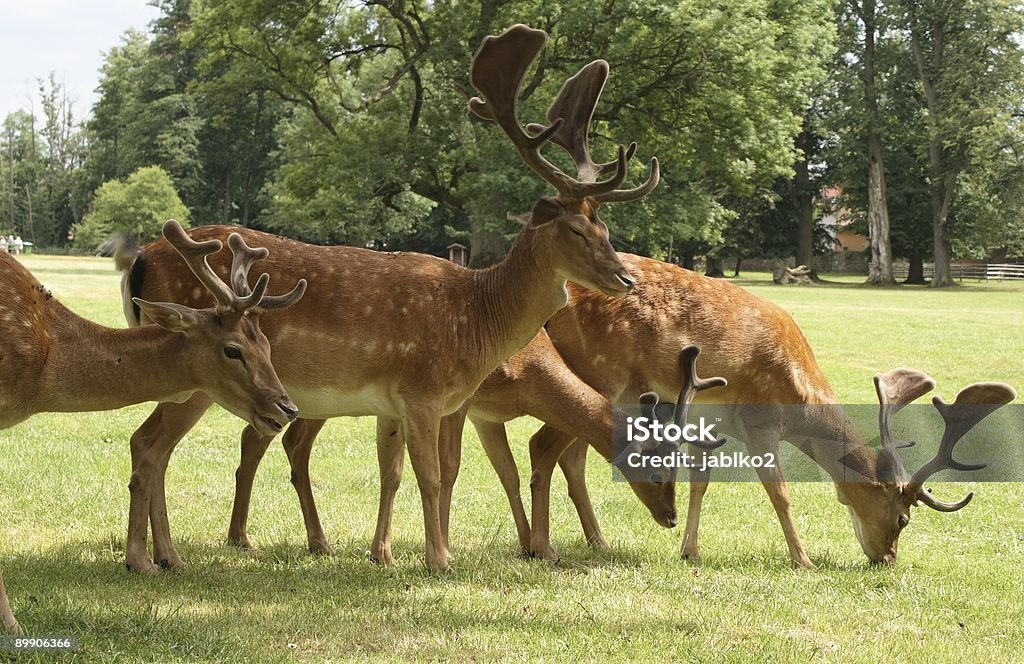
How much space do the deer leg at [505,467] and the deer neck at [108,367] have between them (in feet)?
8.20

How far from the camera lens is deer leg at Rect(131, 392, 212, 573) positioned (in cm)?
624

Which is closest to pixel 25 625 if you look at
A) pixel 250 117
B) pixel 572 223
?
pixel 572 223

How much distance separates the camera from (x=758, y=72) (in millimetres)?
28984

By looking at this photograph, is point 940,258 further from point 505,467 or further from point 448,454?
point 448,454

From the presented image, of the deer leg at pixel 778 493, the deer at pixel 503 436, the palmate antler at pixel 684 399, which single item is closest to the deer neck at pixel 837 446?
the deer leg at pixel 778 493

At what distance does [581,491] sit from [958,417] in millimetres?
2561

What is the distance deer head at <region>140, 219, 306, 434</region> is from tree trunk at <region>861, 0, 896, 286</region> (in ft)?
169

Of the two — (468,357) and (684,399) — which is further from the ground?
(468,357)

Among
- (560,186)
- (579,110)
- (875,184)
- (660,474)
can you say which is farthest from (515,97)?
(875,184)

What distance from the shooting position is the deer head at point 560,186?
625 centimetres

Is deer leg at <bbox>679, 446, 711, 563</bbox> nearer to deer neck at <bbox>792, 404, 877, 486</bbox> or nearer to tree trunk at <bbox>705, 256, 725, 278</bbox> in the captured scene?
deer neck at <bbox>792, 404, 877, 486</bbox>

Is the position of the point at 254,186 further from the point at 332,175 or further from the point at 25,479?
the point at 25,479

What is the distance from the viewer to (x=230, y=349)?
540 cm

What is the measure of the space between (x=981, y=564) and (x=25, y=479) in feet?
24.0
